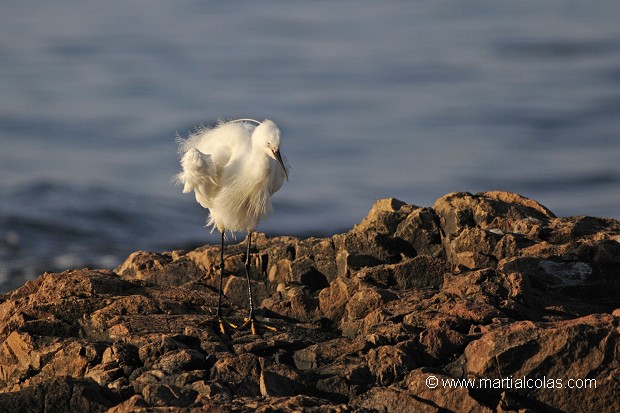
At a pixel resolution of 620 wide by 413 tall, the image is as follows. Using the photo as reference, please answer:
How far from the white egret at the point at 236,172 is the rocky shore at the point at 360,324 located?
0.58 m

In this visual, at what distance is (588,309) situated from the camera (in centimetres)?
940

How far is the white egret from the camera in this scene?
10.8 meters

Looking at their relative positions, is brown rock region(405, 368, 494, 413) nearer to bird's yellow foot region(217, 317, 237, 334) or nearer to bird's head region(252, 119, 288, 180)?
bird's yellow foot region(217, 317, 237, 334)

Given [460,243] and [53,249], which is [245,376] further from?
[53,249]

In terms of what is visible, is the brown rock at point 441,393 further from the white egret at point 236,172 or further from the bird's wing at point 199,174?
the bird's wing at point 199,174

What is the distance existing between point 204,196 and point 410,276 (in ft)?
8.52

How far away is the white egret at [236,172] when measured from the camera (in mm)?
10781

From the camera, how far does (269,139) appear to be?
10.6 m

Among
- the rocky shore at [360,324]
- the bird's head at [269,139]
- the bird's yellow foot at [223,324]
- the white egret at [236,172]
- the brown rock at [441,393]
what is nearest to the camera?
the brown rock at [441,393]

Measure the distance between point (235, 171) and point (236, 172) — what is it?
0.09 ft

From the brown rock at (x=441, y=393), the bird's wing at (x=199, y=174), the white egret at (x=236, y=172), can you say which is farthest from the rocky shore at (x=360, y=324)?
the bird's wing at (x=199, y=174)

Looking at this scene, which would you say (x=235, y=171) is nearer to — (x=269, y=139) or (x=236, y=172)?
(x=236, y=172)

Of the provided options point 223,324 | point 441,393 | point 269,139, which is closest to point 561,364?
point 441,393

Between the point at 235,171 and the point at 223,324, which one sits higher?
the point at 235,171
